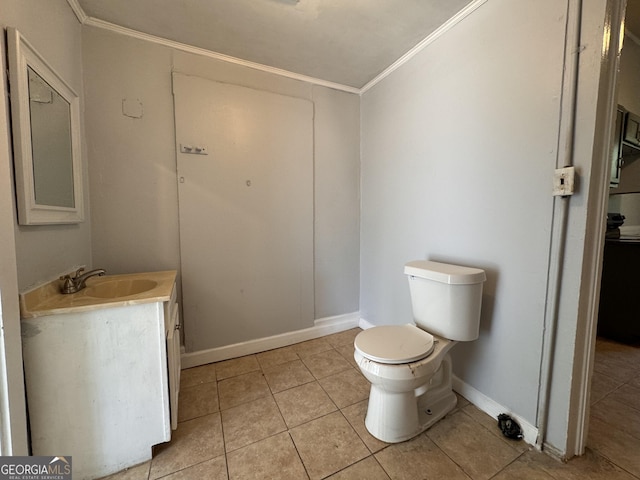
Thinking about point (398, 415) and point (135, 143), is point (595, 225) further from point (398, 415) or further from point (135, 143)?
point (135, 143)

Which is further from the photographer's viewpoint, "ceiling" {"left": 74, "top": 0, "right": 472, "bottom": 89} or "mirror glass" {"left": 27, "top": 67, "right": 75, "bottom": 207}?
"ceiling" {"left": 74, "top": 0, "right": 472, "bottom": 89}

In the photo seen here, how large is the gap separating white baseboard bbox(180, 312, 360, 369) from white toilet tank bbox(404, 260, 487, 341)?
1.09 m

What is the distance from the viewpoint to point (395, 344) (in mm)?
1315

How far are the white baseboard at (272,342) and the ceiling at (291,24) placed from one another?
2.16 meters

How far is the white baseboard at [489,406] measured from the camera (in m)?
1.25

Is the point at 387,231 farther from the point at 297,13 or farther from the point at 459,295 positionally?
the point at 297,13

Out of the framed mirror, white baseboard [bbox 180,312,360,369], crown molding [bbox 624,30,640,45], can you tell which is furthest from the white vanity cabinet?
crown molding [bbox 624,30,640,45]

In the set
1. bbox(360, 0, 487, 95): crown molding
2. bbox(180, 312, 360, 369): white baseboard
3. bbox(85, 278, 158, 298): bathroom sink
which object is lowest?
bbox(180, 312, 360, 369): white baseboard

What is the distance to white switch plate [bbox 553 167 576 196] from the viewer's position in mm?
1068

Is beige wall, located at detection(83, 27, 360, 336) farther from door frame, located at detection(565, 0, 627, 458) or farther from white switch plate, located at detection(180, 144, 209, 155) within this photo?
door frame, located at detection(565, 0, 627, 458)

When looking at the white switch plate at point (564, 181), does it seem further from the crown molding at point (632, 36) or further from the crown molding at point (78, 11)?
the crown molding at point (78, 11)

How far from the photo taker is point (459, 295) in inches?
52.4

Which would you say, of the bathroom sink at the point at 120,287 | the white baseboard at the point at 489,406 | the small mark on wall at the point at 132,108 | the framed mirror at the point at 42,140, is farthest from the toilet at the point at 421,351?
the small mark on wall at the point at 132,108

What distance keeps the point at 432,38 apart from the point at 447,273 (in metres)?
1.50
